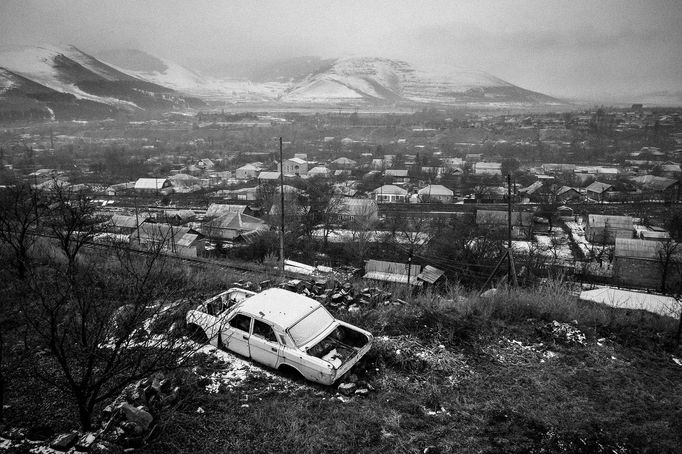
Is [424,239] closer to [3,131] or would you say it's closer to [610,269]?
[610,269]

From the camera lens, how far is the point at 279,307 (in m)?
4.15

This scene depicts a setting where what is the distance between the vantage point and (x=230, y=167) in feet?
135

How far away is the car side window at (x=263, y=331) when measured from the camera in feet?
13.1

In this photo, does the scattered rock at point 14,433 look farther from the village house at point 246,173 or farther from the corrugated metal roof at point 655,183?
the corrugated metal roof at point 655,183

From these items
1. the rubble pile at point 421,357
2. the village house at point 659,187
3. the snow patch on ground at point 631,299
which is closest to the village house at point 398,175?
the village house at point 659,187

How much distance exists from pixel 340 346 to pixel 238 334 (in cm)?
100

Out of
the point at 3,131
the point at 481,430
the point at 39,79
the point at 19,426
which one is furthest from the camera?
the point at 39,79

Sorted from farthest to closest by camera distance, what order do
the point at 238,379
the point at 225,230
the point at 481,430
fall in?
the point at 225,230 < the point at 238,379 < the point at 481,430

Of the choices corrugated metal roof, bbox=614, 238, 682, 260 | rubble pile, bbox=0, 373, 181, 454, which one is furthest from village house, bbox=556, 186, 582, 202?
rubble pile, bbox=0, 373, 181, 454

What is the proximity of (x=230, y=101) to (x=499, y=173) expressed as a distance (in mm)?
107758

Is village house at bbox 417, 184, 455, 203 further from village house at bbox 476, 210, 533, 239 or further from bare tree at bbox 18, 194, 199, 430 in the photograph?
bare tree at bbox 18, 194, 199, 430

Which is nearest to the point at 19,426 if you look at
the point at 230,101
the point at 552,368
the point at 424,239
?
the point at 552,368

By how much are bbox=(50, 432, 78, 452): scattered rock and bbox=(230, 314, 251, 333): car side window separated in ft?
5.38

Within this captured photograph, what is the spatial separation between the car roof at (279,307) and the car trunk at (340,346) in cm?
32
